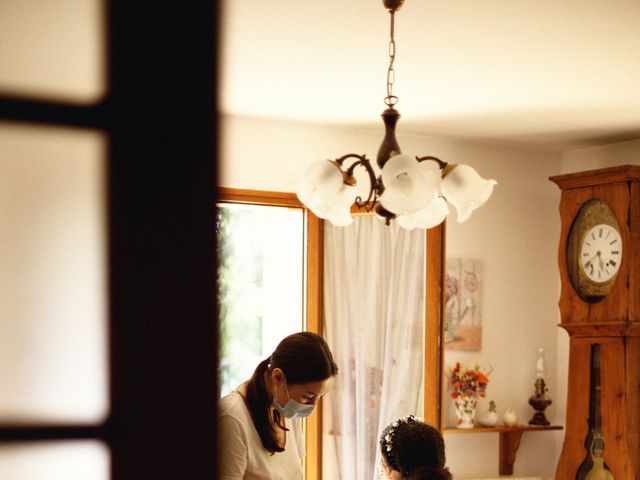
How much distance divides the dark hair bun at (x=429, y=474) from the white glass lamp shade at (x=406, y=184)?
970 millimetres

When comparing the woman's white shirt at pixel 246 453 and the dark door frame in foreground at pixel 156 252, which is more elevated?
the dark door frame in foreground at pixel 156 252

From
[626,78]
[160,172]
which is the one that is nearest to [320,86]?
[626,78]

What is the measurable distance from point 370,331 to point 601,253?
1.41 metres

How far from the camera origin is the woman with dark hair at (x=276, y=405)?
247 centimetres

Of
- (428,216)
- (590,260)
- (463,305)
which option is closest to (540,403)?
(463,305)

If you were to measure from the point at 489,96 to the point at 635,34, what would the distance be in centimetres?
102

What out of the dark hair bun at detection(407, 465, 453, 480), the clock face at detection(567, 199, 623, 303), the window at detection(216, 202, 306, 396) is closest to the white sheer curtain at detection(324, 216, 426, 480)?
the window at detection(216, 202, 306, 396)

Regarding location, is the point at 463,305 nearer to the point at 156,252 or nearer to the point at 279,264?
the point at 279,264

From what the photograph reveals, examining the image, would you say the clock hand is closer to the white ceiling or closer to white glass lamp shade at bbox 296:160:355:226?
the white ceiling

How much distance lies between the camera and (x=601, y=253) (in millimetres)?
4805

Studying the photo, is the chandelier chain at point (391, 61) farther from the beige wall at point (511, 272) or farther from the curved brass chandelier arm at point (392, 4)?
the beige wall at point (511, 272)

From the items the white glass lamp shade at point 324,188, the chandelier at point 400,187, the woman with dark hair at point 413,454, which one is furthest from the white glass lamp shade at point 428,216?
the woman with dark hair at point 413,454

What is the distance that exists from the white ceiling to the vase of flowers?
1.45 m

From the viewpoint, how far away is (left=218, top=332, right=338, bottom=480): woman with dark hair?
2475mm
